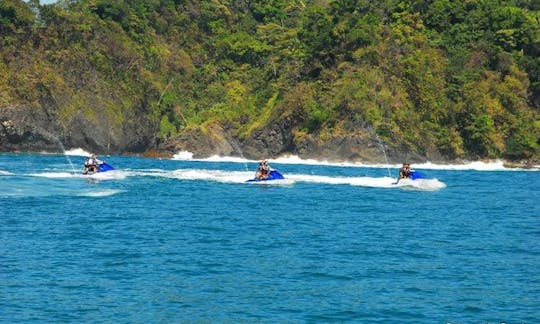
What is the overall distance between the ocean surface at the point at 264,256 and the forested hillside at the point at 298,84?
49.0 metres

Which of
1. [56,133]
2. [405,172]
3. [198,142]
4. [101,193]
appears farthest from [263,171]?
[56,133]

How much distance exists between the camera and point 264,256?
89.2ft

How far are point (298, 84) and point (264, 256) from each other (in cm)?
8234

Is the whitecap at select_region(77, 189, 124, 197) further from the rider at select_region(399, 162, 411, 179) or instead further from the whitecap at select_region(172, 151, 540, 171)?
the whitecap at select_region(172, 151, 540, 171)

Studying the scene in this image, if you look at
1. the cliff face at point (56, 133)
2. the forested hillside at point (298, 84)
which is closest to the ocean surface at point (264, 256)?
the forested hillside at point (298, 84)

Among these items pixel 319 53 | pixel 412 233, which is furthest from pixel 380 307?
pixel 319 53

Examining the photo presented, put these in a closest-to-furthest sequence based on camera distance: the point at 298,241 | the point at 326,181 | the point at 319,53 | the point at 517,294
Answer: the point at 517,294 < the point at 298,241 < the point at 326,181 < the point at 319,53

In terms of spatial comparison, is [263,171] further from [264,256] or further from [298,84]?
[298,84]

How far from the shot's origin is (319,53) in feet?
356

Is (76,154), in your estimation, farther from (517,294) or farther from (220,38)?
(517,294)

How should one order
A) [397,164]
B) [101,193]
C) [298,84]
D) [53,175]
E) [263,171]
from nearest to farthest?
[101,193]
[263,171]
[53,175]
[397,164]
[298,84]

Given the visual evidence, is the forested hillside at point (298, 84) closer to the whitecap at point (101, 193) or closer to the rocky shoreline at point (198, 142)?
the rocky shoreline at point (198, 142)

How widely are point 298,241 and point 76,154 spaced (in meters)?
75.1

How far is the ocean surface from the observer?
2006 centimetres
